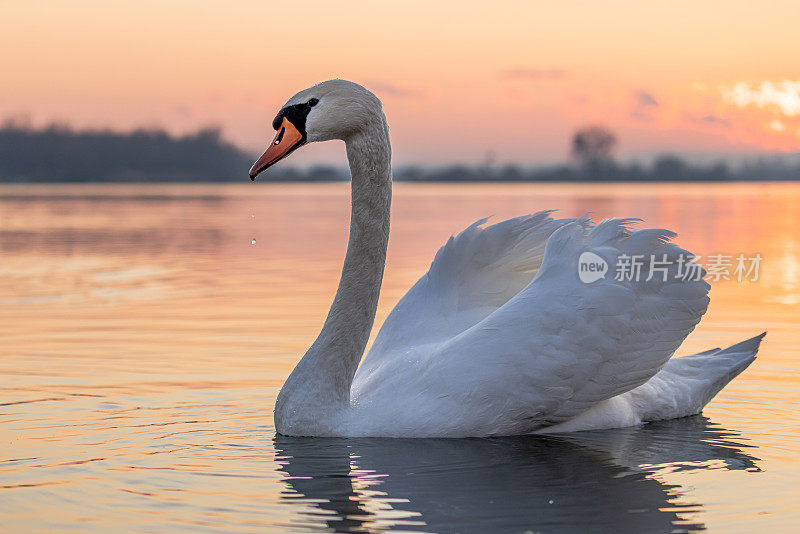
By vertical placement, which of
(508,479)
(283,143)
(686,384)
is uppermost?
(283,143)

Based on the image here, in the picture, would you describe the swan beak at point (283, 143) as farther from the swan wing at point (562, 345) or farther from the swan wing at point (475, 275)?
the swan wing at point (475, 275)

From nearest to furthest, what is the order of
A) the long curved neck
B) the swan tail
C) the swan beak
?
the swan beak < the long curved neck < the swan tail

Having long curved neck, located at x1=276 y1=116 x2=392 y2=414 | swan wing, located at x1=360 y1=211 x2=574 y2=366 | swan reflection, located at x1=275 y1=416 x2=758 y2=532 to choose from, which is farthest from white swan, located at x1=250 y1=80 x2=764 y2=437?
swan wing, located at x1=360 y1=211 x2=574 y2=366

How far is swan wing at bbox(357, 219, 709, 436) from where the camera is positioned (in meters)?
6.80

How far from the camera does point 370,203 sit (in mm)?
7219

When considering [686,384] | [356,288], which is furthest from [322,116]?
[686,384]

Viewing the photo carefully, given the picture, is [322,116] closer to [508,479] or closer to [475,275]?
[475,275]

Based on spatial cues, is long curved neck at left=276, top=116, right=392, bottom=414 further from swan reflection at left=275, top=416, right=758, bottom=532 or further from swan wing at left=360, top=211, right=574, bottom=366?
swan wing at left=360, top=211, right=574, bottom=366

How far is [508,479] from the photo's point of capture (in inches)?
246

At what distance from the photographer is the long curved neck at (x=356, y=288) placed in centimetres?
711

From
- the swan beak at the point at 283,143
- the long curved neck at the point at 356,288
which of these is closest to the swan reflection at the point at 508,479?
the long curved neck at the point at 356,288

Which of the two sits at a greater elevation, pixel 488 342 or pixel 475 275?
pixel 475 275

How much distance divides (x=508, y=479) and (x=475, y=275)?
2.18m

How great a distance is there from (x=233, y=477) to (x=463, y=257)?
2.54 metres
